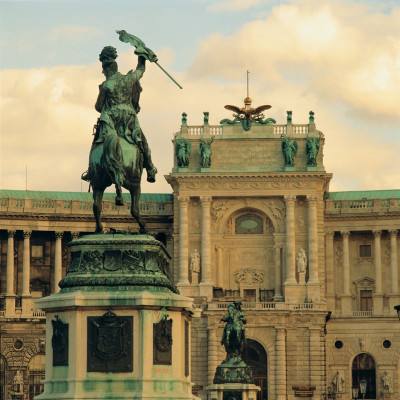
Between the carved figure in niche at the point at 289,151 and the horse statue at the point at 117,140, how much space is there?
77721 millimetres

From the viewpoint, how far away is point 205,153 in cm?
11112

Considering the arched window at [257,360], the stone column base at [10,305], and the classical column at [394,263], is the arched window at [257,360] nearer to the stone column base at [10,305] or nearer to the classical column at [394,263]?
the classical column at [394,263]

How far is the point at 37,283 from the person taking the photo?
116 metres

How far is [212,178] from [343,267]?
13860 millimetres

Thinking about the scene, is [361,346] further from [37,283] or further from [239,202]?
[37,283]

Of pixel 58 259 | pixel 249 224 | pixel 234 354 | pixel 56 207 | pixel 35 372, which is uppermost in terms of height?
pixel 56 207

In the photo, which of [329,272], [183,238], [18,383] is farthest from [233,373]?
[329,272]

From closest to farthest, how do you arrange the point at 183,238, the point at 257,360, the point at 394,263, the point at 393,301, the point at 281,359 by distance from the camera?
the point at 281,359
the point at 257,360
the point at 183,238
the point at 394,263
the point at 393,301

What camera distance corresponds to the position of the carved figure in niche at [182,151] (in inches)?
4380

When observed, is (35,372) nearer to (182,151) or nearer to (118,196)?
(182,151)

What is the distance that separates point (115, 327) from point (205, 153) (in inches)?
3167

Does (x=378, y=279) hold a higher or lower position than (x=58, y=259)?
lower

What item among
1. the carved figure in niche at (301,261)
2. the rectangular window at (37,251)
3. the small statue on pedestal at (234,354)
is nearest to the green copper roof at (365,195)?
the carved figure in niche at (301,261)

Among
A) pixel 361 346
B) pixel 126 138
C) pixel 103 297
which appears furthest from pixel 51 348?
pixel 361 346
